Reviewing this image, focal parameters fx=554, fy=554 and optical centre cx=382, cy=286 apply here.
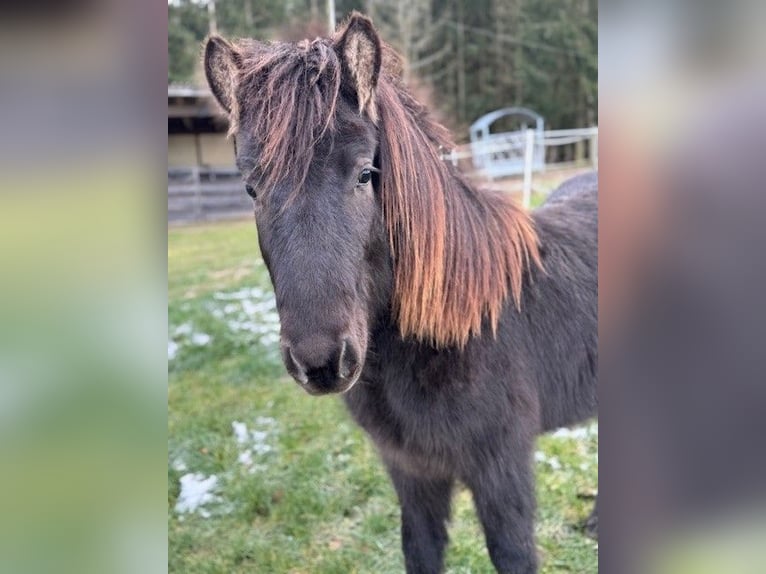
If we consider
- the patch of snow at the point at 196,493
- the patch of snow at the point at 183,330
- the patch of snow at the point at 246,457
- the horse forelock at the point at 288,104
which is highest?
the horse forelock at the point at 288,104

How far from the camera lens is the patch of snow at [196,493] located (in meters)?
3.13

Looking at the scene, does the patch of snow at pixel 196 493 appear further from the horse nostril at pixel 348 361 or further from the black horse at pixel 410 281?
the horse nostril at pixel 348 361

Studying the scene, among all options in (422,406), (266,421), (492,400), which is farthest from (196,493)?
(492,400)

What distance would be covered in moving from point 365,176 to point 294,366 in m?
0.53

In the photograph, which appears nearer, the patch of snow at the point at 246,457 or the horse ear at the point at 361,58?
the horse ear at the point at 361,58

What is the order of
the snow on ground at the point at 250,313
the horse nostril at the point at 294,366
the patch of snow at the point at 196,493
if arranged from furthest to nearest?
the snow on ground at the point at 250,313
the patch of snow at the point at 196,493
the horse nostril at the point at 294,366

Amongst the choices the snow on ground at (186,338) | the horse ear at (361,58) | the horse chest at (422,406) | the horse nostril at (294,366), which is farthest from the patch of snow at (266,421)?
the horse ear at (361,58)

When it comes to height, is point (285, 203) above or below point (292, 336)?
above

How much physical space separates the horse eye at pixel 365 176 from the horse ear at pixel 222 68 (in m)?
0.41

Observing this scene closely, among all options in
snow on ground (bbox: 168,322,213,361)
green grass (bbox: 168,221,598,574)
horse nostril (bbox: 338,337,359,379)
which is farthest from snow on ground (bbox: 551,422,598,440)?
snow on ground (bbox: 168,322,213,361)
